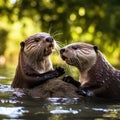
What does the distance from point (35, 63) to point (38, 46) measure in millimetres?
268

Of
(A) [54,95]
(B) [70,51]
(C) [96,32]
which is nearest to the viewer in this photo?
(A) [54,95]

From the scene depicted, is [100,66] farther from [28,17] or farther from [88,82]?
[28,17]

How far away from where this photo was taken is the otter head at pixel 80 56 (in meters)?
6.78

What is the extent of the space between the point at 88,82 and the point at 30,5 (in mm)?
7268

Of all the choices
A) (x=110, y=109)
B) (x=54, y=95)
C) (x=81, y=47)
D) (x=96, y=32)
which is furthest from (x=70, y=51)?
(x=96, y=32)

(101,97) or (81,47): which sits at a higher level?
(81,47)

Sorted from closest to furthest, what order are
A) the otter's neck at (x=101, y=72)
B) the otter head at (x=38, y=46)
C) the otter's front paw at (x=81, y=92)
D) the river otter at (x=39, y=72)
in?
the otter's front paw at (x=81, y=92)
the river otter at (x=39, y=72)
the otter's neck at (x=101, y=72)
the otter head at (x=38, y=46)

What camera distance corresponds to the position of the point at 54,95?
6398mm

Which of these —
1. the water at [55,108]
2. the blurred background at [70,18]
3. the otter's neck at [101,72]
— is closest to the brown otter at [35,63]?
the water at [55,108]

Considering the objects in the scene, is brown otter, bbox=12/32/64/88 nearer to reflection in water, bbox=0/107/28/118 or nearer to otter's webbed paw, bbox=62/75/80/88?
otter's webbed paw, bbox=62/75/80/88

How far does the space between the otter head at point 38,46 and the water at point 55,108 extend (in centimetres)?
56

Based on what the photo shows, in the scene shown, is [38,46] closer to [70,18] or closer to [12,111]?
[12,111]

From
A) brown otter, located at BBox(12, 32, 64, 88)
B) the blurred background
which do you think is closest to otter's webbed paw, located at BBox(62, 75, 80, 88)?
brown otter, located at BBox(12, 32, 64, 88)

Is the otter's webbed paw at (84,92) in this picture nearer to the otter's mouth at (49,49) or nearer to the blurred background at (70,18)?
the otter's mouth at (49,49)
